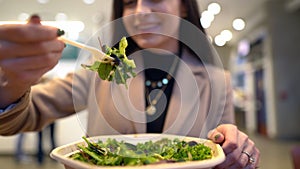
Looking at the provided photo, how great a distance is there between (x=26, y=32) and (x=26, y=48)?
23mm

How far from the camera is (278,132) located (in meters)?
4.66

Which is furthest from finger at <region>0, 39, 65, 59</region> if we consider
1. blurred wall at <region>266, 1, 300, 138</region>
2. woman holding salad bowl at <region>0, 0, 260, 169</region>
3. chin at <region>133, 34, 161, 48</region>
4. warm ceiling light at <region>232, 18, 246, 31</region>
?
blurred wall at <region>266, 1, 300, 138</region>

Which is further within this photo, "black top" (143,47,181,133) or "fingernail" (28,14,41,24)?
"black top" (143,47,181,133)

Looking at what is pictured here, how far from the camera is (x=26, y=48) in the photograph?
1.09ft

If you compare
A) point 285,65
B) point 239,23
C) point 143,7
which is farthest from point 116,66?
point 285,65

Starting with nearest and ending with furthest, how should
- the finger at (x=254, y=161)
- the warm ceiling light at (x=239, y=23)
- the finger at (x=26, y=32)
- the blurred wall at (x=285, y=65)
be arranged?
the finger at (x=26, y=32), the finger at (x=254, y=161), the warm ceiling light at (x=239, y=23), the blurred wall at (x=285, y=65)

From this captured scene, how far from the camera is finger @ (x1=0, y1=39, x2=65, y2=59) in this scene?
33 cm

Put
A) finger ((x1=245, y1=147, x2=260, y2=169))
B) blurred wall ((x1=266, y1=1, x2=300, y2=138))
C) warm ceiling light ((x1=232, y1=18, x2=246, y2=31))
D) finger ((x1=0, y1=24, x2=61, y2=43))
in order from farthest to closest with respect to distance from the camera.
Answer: blurred wall ((x1=266, y1=1, x2=300, y2=138)) → warm ceiling light ((x1=232, y1=18, x2=246, y2=31)) → finger ((x1=245, y1=147, x2=260, y2=169)) → finger ((x1=0, y1=24, x2=61, y2=43))

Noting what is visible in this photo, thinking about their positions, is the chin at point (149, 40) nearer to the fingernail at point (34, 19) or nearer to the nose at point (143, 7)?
the nose at point (143, 7)

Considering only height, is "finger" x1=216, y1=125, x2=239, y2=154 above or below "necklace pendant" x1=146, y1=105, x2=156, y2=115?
below

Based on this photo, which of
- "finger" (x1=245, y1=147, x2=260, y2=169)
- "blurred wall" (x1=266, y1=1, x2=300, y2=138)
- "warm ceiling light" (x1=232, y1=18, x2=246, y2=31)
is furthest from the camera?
"blurred wall" (x1=266, y1=1, x2=300, y2=138)

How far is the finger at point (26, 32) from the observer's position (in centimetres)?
31

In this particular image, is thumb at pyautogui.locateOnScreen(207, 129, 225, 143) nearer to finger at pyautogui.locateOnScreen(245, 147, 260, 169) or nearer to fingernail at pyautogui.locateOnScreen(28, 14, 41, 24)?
finger at pyautogui.locateOnScreen(245, 147, 260, 169)

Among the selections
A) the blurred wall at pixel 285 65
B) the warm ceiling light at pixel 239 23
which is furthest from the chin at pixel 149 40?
the blurred wall at pixel 285 65
